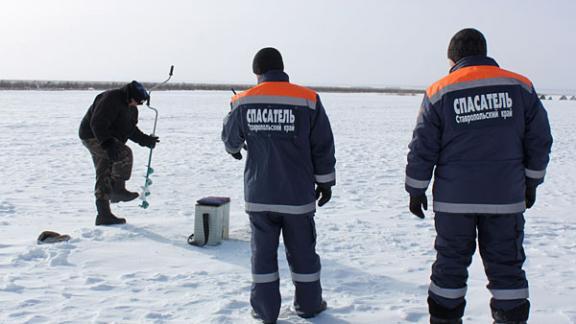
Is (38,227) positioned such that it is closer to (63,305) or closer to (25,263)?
(25,263)

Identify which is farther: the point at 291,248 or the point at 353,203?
the point at 353,203

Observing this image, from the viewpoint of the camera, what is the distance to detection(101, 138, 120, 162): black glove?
18.4ft

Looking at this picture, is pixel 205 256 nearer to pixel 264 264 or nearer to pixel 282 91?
pixel 264 264

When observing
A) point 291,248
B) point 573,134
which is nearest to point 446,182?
point 291,248

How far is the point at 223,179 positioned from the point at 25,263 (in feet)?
14.8

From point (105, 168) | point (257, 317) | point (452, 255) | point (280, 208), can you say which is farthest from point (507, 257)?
point (105, 168)

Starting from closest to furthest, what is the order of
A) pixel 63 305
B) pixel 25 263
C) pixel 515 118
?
pixel 515 118, pixel 63 305, pixel 25 263

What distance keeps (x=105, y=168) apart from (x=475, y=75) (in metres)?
4.17

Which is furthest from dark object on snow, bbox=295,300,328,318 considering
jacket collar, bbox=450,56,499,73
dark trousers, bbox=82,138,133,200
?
dark trousers, bbox=82,138,133,200

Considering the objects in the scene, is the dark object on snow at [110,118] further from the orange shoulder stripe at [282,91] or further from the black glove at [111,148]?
the orange shoulder stripe at [282,91]

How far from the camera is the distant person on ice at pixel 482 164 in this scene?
122 inches

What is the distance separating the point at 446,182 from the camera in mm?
3209

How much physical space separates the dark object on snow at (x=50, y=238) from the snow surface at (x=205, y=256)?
0.31 ft

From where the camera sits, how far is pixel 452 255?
10.4ft
